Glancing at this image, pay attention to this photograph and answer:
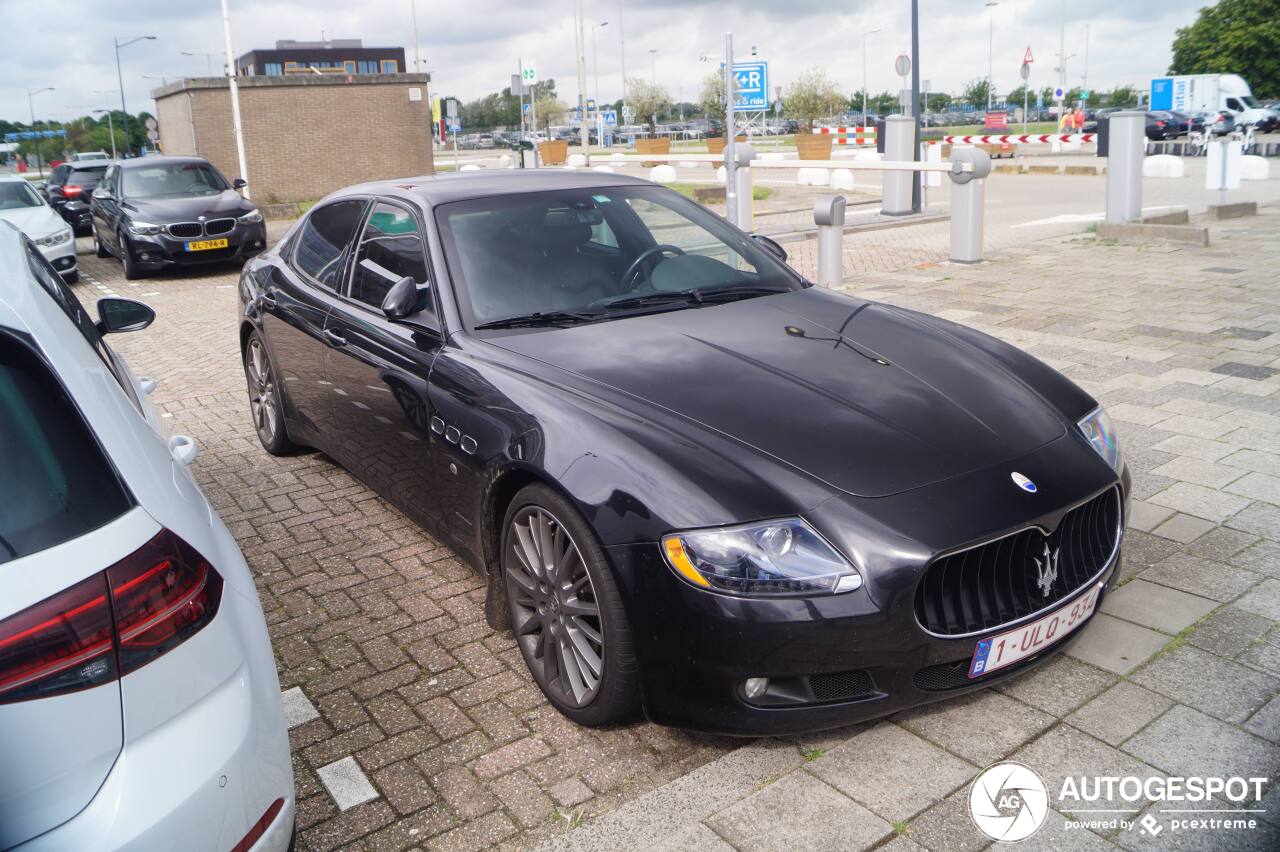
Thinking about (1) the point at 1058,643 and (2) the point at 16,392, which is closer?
(2) the point at 16,392

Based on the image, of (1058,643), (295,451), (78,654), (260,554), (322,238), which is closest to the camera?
(78,654)

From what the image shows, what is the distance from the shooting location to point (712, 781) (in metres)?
2.84

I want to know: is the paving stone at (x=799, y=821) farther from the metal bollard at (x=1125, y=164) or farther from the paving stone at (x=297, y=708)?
the metal bollard at (x=1125, y=164)

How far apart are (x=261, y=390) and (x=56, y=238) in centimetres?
1023

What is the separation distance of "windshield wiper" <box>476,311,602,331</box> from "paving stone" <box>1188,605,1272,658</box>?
2.33 metres

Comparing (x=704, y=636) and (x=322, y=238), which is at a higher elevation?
(x=322, y=238)

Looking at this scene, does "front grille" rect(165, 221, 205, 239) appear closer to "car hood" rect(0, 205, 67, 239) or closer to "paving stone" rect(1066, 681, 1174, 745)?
"car hood" rect(0, 205, 67, 239)

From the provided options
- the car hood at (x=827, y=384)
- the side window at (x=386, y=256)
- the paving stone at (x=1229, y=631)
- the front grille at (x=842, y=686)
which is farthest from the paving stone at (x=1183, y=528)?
the side window at (x=386, y=256)

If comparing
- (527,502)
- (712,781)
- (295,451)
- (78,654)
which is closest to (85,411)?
(78,654)

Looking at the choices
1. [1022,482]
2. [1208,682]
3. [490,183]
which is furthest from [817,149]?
[1022,482]

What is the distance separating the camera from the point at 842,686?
2.76 meters

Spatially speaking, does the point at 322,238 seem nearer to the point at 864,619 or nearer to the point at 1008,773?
the point at 864,619

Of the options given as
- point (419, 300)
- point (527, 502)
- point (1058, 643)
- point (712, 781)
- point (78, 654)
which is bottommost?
point (712, 781)

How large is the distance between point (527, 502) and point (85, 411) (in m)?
1.43
